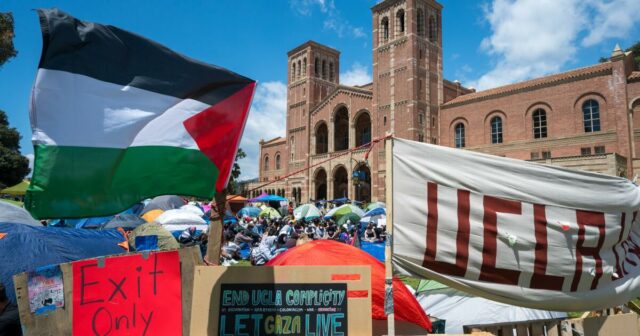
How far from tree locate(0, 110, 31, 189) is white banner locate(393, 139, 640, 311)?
148 ft

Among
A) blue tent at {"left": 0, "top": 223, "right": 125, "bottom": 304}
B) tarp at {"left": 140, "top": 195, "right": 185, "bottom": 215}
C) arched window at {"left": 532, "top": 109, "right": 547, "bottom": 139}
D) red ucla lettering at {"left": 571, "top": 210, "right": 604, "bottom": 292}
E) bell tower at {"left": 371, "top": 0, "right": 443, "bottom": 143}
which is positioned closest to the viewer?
red ucla lettering at {"left": 571, "top": 210, "right": 604, "bottom": 292}

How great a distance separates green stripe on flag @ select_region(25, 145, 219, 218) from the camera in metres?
2.66

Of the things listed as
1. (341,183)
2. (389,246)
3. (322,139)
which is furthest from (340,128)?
(389,246)

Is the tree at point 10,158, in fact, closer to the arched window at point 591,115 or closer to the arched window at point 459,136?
the arched window at point 459,136

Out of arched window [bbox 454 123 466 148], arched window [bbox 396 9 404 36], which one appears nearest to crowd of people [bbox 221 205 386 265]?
arched window [bbox 454 123 466 148]

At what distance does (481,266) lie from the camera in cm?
294

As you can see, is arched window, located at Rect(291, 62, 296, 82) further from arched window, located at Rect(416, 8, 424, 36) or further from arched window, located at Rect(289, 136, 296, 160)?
arched window, located at Rect(416, 8, 424, 36)

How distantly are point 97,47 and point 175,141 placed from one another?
895 mm

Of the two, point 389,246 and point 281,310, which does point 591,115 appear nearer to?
point 389,246

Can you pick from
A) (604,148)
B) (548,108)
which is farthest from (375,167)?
(604,148)

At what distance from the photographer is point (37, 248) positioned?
566 centimetres

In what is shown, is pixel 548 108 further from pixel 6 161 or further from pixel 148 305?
pixel 6 161

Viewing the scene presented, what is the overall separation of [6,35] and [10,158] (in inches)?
1270

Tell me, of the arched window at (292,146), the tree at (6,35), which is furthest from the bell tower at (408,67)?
the tree at (6,35)
